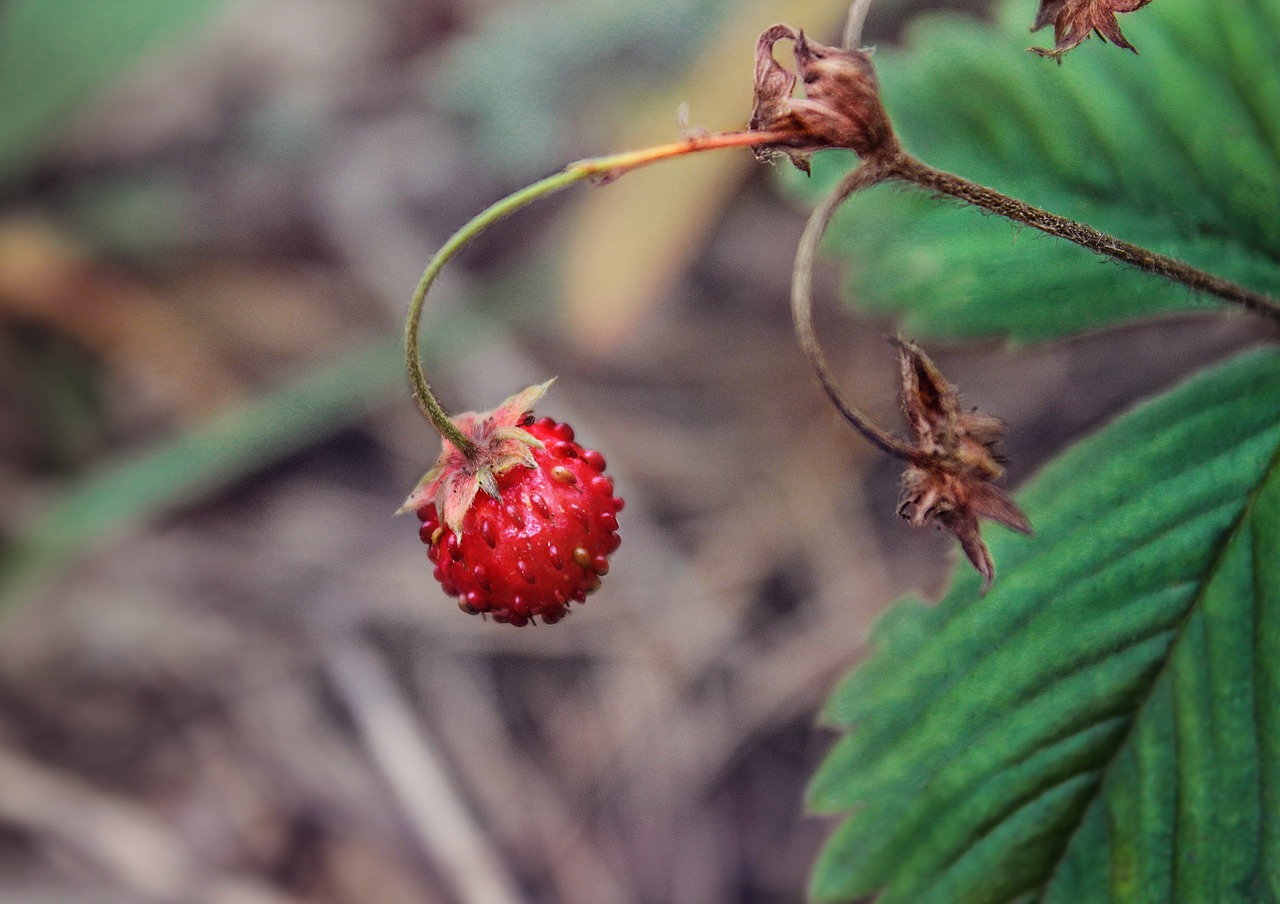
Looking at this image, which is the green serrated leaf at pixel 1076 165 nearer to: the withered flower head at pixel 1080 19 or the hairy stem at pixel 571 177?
the withered flower head at pixel 1080 19

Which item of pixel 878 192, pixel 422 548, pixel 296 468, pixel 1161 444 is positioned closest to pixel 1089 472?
pixel 1161 444

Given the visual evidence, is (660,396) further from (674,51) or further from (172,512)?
(172,512)

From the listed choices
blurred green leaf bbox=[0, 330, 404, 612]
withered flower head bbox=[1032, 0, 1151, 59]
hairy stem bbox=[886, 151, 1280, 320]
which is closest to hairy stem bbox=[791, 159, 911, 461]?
hairy stem bbox=[886, 151, 1280, 320]

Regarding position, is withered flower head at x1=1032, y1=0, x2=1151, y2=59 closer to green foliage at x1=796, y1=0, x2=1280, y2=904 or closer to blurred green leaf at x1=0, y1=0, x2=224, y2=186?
green foliage at x1=796, y1=0, x2=1280, y2=904

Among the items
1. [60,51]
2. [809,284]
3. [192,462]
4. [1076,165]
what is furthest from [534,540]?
[60,51]

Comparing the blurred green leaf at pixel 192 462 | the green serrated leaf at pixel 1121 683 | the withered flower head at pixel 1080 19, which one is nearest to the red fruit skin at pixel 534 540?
the green serrated leaf at pixel 1121 683

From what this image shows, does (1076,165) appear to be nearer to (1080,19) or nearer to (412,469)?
(1080,19)

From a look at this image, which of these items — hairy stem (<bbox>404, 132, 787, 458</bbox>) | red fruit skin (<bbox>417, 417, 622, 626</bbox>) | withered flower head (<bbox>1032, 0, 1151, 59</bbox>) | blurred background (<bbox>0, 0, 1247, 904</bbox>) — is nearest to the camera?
hairy stem (<bbox>404, 132, 787, 458</bbox>)
